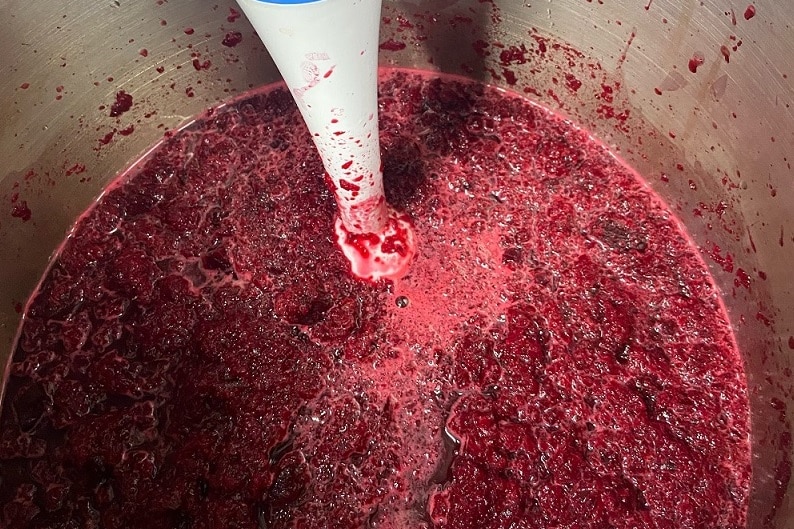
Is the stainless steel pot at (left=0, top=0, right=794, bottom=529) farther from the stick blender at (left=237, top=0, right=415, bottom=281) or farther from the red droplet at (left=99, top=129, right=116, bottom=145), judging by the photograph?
the stick blender at (left=237, top=0, right=415, bottom=281)

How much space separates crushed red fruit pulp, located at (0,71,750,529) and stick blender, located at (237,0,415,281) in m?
0.07

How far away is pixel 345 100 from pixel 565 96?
0.90 meters

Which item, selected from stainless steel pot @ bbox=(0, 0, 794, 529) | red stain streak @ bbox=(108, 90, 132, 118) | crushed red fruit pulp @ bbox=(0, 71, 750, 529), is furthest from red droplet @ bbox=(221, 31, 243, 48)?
red stain streak @ bbox=(108, 90, 132, 118)

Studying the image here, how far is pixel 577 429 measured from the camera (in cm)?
145

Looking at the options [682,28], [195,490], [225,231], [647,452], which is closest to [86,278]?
[225,231]

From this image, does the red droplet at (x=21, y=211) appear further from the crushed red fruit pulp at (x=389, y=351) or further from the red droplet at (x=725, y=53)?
the red droplet at (x=725, y=53)

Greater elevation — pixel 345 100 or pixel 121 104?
pixel 345 100

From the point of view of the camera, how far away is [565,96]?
5.87 feet

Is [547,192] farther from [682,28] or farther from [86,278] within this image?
[86,278]

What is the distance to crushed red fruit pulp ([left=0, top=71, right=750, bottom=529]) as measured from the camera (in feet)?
4.60

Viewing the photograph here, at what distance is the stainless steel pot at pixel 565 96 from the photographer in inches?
54.7

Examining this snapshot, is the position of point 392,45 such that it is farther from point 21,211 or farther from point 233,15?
point 21,211

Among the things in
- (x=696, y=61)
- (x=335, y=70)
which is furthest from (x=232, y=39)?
(x=696, y=61)

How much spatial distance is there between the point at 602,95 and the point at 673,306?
0.58m
